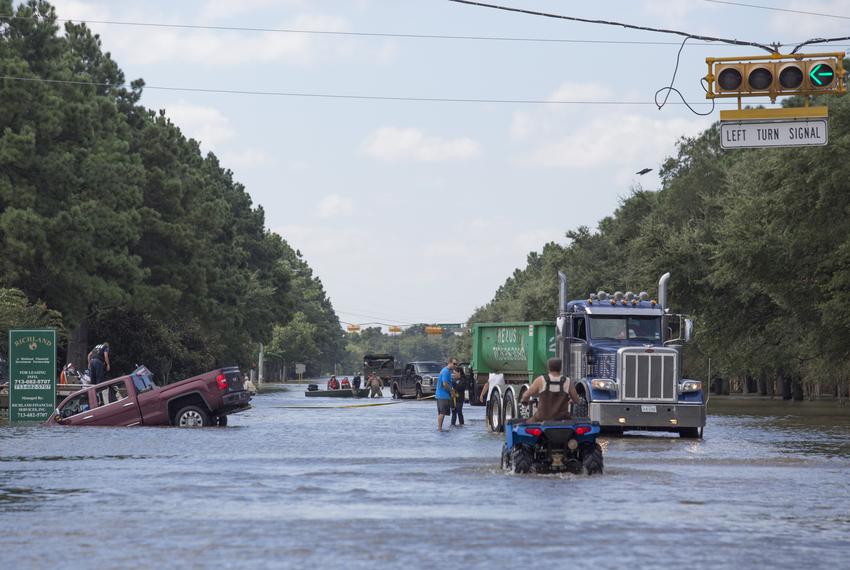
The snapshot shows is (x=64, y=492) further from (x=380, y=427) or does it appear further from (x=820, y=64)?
(x=380, y=427)

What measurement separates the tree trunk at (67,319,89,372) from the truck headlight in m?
41.6

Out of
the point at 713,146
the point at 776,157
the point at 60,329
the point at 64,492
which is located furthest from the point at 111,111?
the point at 64,492

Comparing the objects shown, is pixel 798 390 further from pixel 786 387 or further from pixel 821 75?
pixel 821 75

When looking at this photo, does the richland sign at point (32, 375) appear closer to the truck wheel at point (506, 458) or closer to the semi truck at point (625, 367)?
the semi truck at point (625, 367)

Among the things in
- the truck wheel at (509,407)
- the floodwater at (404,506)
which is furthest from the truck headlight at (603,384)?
the truck wheel at (509,407)

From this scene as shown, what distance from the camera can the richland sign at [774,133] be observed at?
21391mm

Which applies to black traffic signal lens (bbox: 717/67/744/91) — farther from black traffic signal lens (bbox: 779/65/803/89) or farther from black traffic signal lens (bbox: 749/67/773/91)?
black traffic signal lens (bbox: 779/65/803/89)

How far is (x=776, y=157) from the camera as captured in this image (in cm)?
4738

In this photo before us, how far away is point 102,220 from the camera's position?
62469mm

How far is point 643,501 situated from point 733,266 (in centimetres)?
3363

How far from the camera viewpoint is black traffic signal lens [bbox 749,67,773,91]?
20328 millimetres

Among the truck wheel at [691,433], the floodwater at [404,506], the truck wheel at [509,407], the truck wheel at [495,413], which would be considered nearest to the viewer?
the floodwater at [404,506]

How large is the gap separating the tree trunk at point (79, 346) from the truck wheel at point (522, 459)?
51205mm

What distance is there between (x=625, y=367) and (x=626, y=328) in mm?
1518
